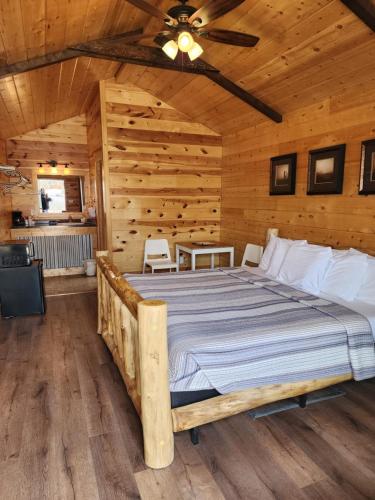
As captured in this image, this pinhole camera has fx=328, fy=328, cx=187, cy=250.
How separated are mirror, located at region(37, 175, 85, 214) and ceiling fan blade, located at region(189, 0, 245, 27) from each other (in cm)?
487

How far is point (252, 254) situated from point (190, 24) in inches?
110

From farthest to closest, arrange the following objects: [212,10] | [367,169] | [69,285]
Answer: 1. [69,285]
2. [367,169]
3. [212,10]

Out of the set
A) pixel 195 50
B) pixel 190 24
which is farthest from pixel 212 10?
pixel 195 50

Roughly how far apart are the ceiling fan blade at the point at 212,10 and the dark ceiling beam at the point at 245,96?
150 centimetres

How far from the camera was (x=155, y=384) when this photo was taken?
1589 mm

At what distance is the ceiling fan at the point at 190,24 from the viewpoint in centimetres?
192

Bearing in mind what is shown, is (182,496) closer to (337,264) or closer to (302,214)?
(337,264)

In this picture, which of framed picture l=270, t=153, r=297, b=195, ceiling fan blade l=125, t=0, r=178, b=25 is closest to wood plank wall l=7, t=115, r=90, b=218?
framed picture l=270, t=153, r=297, b=195

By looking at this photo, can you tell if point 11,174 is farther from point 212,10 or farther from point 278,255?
point 278,255

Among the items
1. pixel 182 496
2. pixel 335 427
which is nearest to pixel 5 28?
pixel 182 496

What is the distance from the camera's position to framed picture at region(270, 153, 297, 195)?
145 inches

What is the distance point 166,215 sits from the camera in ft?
16.6

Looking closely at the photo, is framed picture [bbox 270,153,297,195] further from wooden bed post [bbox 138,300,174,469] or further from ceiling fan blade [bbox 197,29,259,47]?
wooden bed post [bbox 138,300,174,469]

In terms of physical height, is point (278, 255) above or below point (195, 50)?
below
